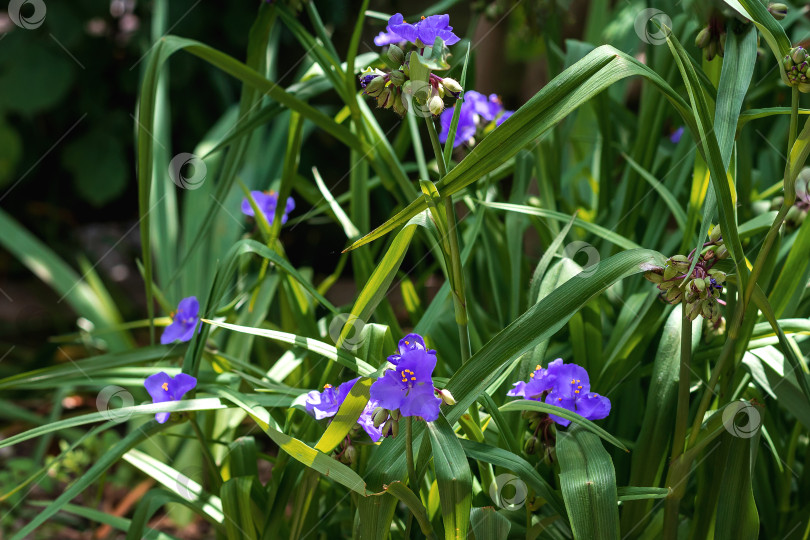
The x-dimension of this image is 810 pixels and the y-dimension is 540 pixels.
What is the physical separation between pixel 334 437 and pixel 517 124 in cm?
32

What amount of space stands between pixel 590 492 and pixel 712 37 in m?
0.48

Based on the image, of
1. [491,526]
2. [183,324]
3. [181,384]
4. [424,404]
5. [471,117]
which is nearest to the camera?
[424,404]

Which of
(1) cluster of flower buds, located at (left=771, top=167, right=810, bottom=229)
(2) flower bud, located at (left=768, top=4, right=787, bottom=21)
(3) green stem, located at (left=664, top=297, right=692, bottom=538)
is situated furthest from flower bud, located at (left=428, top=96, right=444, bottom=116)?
(1) cluster of flower buds, located at (left=771, top=167, right=810, bottom=229)

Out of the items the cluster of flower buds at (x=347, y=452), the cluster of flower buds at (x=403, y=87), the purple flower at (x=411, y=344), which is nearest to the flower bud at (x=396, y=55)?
the cluster of flower buds at (x=403, y=87)

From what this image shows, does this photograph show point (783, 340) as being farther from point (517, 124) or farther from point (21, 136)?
point (21, 136)

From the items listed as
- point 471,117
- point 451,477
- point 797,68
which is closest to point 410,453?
point 451,477

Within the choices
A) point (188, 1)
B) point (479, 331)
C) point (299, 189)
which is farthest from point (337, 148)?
point (479, 331)

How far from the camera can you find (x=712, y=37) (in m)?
0.78

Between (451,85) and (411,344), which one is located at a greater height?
(451,85)

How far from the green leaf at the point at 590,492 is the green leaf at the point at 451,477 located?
100 mm

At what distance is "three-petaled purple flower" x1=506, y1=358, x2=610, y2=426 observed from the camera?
74 cm

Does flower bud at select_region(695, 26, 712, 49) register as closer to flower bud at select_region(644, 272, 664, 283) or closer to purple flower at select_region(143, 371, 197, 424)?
flower bud at select_region(644, 272, 664, 283)

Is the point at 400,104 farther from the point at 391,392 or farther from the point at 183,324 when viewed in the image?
the point at 183,324

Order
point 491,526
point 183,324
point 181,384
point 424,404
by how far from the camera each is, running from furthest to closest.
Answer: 1. point 183,324
2. point 181,384
3. point 491,526
4. point 424,404
